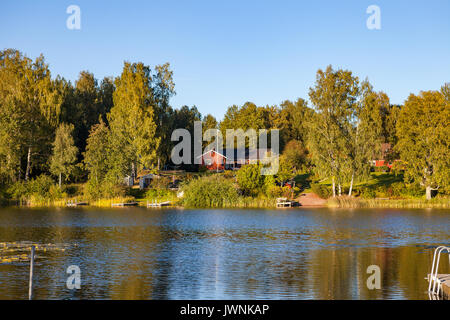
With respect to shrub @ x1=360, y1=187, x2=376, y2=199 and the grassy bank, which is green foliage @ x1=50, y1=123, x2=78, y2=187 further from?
shrub @ x1=360, y1=187, x2=376, y2=199

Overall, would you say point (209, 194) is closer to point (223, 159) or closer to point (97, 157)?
point (97, 157)

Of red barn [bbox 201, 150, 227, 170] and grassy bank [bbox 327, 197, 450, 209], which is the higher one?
red barn [bbox 201, 150, 227, 170]

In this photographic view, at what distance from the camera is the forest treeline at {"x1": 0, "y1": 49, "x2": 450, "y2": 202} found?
264ft

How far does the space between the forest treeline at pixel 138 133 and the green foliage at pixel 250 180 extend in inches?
187

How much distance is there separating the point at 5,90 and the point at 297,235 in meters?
65.1

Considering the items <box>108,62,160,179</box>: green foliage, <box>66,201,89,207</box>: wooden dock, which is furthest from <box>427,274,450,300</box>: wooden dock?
<box>108,62,160,179</box>: green foliage

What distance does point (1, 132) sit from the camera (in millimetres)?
82125

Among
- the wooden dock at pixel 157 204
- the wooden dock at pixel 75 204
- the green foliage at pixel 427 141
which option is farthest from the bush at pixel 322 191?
the wooden dock at pixel 75 204

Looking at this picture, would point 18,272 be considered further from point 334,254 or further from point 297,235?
point 297,235

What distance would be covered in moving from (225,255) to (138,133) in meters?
57.2

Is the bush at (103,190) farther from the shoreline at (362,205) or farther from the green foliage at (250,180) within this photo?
the green foliage at (250,180)

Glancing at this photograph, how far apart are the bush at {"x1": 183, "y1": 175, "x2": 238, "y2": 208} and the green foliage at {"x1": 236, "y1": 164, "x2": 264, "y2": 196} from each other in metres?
3.36

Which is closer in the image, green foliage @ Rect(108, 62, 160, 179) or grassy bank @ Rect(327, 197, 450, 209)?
grassy bank @ Rect(327, 197, 450, 209)
